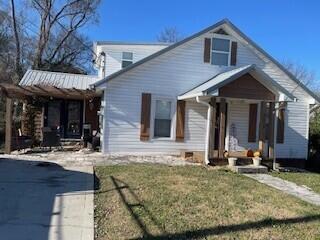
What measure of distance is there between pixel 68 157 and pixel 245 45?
27.9 ft

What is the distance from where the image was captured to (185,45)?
16328 millimetres

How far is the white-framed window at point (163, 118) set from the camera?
15.9 m

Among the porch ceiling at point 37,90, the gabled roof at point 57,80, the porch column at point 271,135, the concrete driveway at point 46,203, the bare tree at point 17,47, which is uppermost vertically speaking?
the bare tree at point 17,47

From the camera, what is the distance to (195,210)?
767cm

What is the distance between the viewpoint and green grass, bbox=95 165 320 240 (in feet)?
21.4

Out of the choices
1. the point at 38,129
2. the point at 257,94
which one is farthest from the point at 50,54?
the point at 257,94

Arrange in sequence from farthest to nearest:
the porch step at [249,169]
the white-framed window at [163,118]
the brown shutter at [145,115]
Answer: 1. the white-framed window at [163,118]
2. the brown shutter at [145,115]
3. the porch step at [249,169]

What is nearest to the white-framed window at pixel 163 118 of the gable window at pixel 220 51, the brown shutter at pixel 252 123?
the gable window at pixel 220 51

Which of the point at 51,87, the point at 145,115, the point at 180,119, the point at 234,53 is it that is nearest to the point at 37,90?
the point at 51,87

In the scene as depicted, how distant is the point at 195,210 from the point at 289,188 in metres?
4.19

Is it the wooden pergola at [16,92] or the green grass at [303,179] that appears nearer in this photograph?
the green grass at [303,179]

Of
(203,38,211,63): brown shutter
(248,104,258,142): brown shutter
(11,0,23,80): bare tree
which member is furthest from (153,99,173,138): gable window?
(11,0,23,80): bare tree

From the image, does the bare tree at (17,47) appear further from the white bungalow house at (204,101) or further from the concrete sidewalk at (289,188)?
the concrete sidewalk at (289,188)

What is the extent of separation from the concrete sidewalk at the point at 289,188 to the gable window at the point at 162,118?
4.24 m
